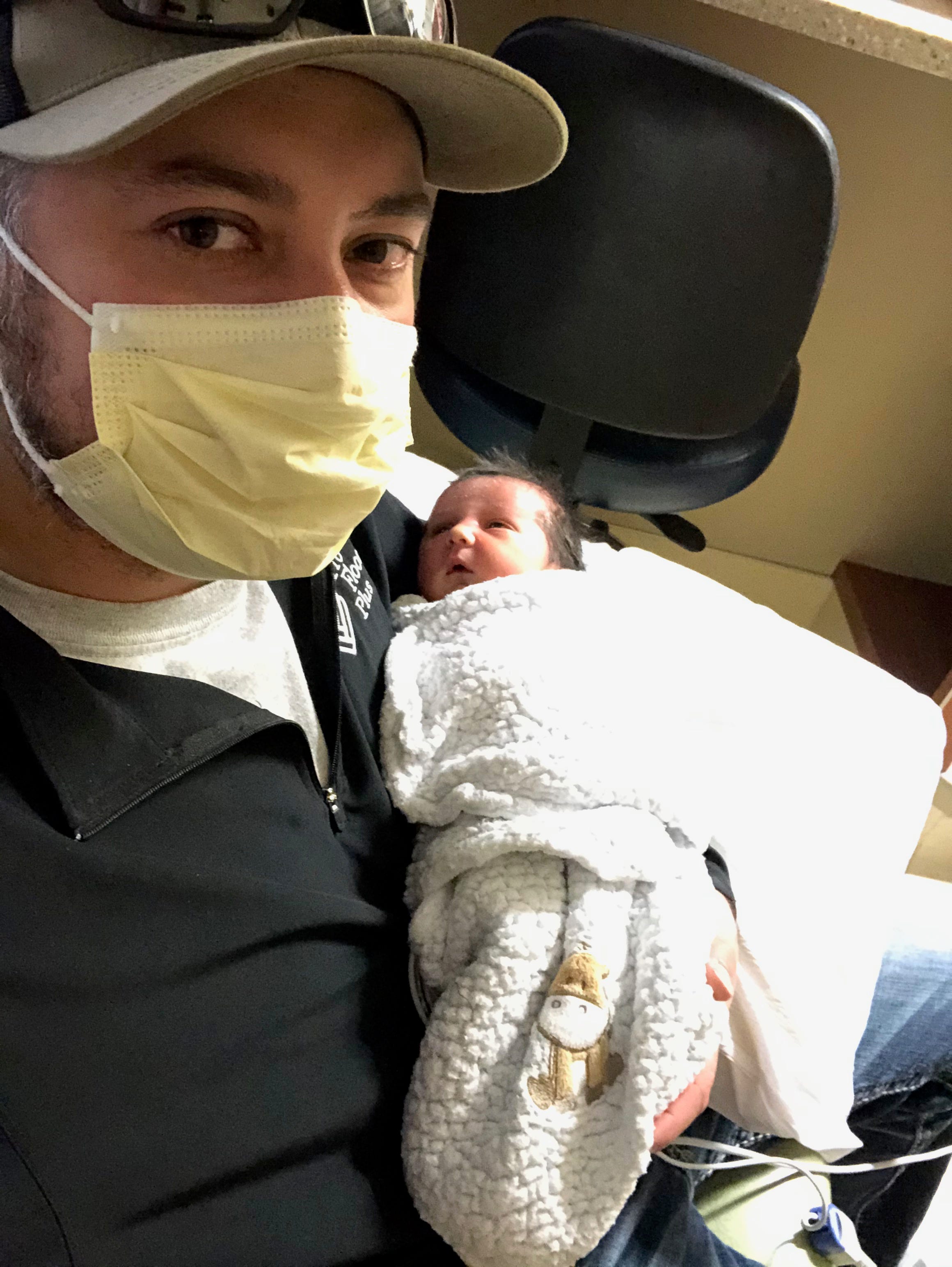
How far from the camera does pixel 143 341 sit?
637 mm

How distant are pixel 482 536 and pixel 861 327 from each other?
1.35m

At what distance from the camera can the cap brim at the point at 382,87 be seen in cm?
56

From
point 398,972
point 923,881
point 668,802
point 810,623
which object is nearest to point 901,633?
point 810,623

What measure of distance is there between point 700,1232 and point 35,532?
2.78ft

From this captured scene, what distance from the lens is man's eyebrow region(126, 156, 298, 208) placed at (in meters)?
0.62

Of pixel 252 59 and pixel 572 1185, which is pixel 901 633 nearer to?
pixel 572 1185

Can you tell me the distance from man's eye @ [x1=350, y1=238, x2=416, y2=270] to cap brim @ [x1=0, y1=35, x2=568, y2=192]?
0.11 m

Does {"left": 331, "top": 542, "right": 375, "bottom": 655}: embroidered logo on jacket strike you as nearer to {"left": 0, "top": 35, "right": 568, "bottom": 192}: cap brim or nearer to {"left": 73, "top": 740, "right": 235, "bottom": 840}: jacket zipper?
{"left": 73, "top": 740, "right": 235, "bottom": 840}: jacket zipper

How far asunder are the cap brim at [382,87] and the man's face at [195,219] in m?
0.03

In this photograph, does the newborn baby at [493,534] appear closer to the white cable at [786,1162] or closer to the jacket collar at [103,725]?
the jacket collar at [103,725]

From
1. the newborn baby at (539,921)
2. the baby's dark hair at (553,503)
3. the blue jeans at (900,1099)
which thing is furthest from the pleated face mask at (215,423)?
the blue jeans at (900,1099)

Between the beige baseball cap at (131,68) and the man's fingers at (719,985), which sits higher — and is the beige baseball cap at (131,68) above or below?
above

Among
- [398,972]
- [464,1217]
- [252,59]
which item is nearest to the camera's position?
[252,59]

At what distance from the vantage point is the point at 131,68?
61cm
